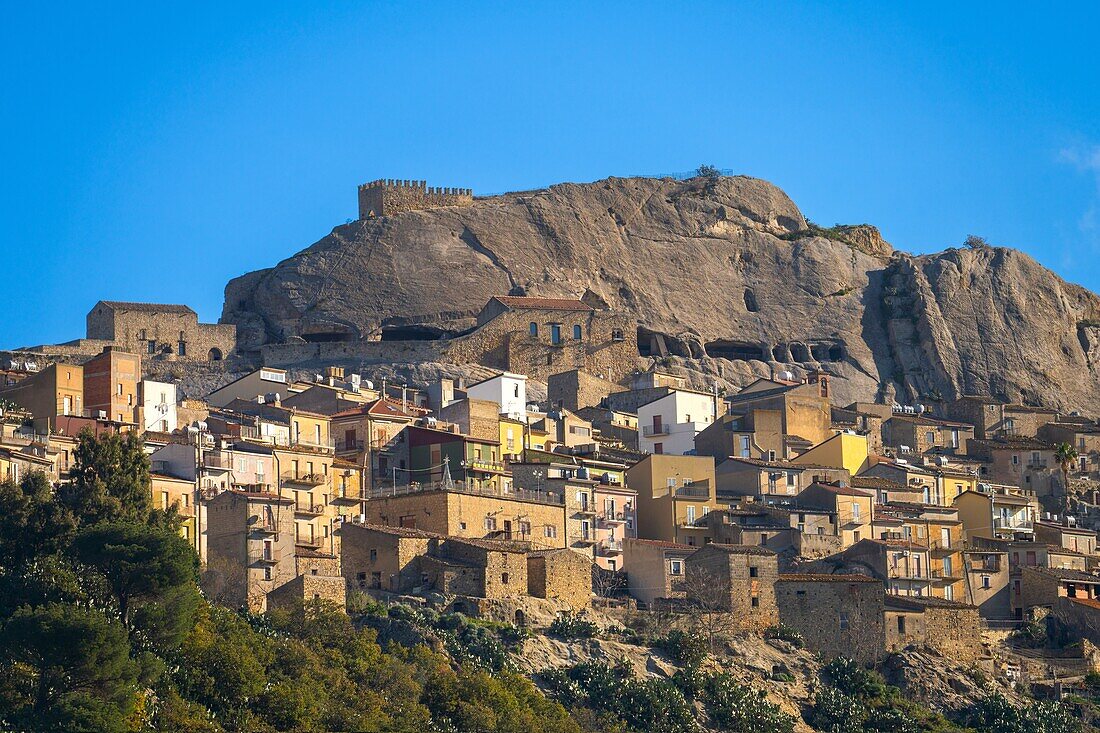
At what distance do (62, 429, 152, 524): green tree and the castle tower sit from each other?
49.8 meters

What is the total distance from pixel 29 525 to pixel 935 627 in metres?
25.9

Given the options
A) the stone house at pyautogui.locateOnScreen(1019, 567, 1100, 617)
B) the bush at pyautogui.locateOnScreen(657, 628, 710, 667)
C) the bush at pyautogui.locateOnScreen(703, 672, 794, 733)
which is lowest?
the bush at pyautogui.locateOnScreen(703, 672, 794, 733)

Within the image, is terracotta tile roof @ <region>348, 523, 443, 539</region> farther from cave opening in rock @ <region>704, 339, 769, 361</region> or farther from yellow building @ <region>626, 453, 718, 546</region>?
cave opening in rock @ <region>704, 339, 769, 361</region>

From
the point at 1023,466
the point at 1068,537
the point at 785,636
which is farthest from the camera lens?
the point at 1023,466

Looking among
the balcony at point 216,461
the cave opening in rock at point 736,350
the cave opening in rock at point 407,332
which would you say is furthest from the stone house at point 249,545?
the cave opening in rock at point 736,350

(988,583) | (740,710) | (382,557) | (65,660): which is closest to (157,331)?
(382,557)

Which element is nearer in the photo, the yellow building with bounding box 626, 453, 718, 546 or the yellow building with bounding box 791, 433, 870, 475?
the yellow building with bounding box 626, 453, 718, 546

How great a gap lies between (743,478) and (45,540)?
27743mm

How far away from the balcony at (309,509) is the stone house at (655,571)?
353 inches

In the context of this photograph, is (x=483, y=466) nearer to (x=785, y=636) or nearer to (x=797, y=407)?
(x=785, y=636)

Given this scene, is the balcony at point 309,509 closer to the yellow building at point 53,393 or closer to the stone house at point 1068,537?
the yellow building at point 53,393

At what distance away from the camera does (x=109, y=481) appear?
57156mm

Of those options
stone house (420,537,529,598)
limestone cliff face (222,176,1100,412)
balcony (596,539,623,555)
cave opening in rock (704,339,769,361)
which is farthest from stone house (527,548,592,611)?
cave opening in rock (704,339,769,361)

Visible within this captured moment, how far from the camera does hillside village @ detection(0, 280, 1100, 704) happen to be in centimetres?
6269
